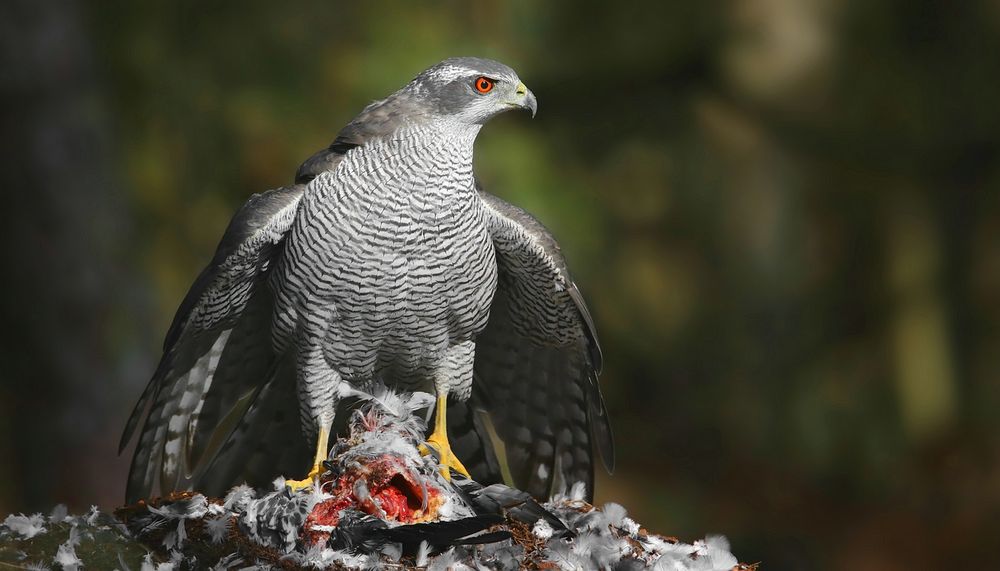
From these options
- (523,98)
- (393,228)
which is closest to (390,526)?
(393,228)

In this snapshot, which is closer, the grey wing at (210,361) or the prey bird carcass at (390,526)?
the prey bird carcass at (390,526)

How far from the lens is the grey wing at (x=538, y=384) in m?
2.79

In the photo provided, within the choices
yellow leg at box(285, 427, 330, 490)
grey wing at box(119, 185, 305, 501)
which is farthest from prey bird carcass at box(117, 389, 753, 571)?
grey wing at box(119, 185, 305, 501)

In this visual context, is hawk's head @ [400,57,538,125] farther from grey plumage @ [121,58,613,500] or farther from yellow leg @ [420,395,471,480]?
yellow leg @ [420,395,471,480]

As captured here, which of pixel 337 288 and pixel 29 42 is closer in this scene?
pixel 337 288

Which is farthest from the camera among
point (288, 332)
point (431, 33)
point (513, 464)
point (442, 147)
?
point (431, 33)

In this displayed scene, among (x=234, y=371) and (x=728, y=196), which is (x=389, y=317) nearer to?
(x=234, y=371)

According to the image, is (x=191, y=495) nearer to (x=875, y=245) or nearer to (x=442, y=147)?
(x=442, y=147)

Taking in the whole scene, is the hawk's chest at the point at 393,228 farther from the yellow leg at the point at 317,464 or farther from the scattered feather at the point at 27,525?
the scattered feather at the point at 27,525

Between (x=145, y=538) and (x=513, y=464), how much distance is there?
49.1 inches

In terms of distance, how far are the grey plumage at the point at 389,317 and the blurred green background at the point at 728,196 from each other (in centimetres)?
295

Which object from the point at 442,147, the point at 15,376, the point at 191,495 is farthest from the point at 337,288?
the point at 15,376

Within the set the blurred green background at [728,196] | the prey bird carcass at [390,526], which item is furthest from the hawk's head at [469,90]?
the blurred green background at [728,196]

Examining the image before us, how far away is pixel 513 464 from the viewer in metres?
3.17
